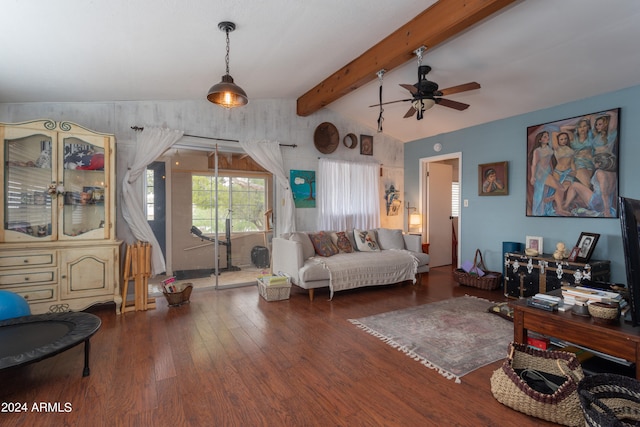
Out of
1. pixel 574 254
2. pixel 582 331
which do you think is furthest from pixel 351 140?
pixel 582 331

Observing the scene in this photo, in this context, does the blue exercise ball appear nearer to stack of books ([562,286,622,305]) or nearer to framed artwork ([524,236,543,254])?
stack of books ([562,286,622,305])

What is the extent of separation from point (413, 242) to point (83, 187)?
4617mm

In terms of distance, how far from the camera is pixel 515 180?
15.5 ft

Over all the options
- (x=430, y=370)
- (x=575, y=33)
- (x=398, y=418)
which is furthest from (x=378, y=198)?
(x=398, y=418)

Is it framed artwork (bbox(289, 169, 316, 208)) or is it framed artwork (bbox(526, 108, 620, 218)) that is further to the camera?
framed artwork (bbox(289, 169, 316, 208))

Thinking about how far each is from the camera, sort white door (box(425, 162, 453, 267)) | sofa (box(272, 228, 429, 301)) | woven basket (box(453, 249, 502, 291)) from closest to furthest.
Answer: sofa (box(272, 228, 429, 301)), woven basket (box(453, 249, 502, 291)), white door (box(425, 162, 453, 267))

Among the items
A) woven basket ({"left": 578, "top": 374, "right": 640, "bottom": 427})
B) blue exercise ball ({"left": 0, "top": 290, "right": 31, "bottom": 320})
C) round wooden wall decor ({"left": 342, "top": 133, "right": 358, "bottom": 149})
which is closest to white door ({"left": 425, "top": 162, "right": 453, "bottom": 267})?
round wooden wall decor ({"left": 342, "top": 133, "right": 358, "bottom": 149})

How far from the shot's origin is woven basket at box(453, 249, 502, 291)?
15.3ft

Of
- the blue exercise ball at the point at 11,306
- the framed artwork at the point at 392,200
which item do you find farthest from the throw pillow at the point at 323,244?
the blue exercise ball at the point at 11,306

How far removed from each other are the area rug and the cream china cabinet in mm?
2925

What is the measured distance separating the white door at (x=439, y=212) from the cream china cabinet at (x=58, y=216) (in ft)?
17.2

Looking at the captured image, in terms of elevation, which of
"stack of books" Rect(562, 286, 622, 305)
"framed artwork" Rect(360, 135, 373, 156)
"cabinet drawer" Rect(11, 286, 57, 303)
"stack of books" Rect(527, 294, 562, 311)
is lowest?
"cabinet drawer" Rect(11, 286, 57, 303)

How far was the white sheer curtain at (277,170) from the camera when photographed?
5082 millimetres

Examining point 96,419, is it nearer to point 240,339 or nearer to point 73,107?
point 240,339
